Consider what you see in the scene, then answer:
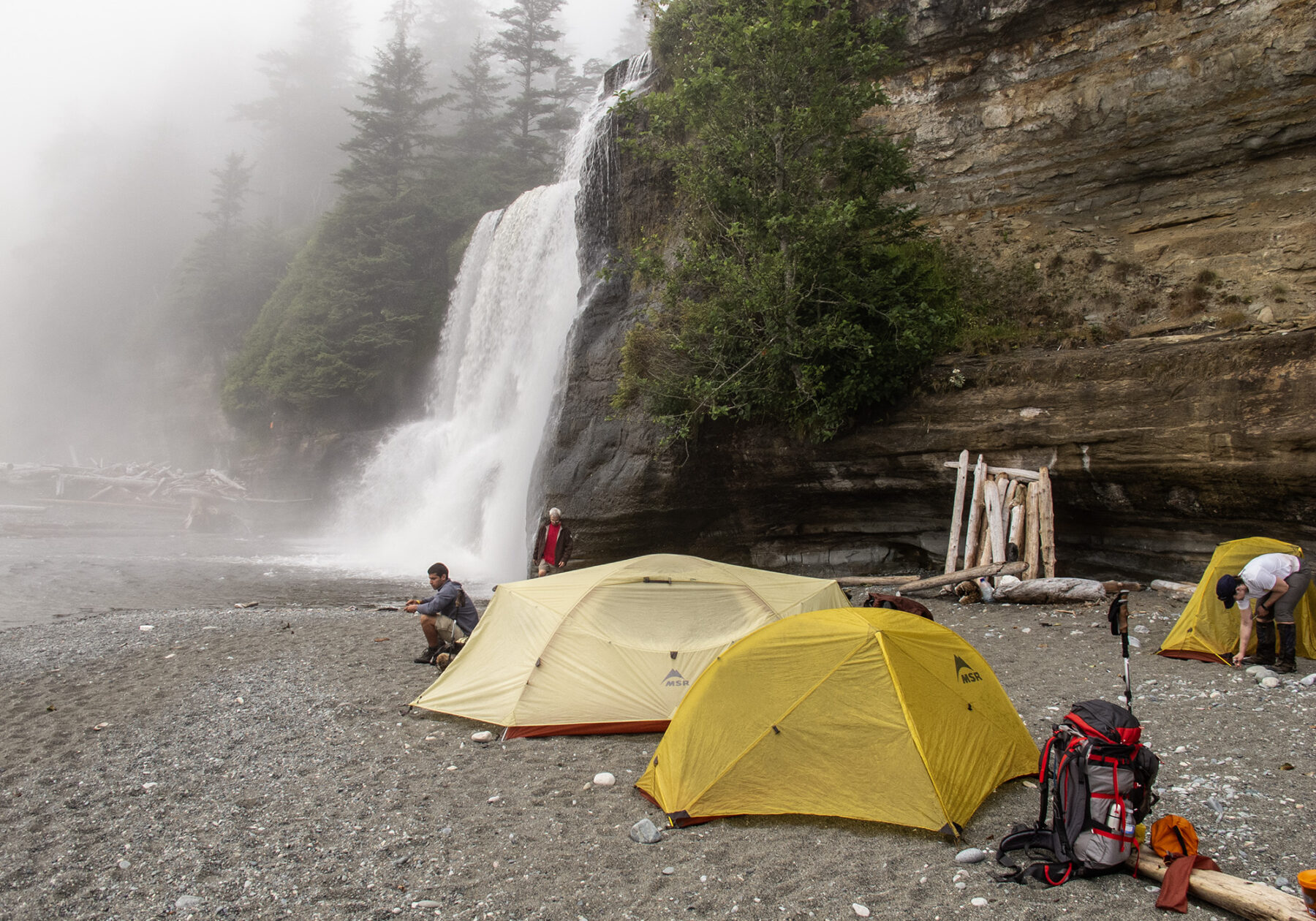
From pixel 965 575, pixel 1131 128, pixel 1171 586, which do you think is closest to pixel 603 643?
pixel 965 575

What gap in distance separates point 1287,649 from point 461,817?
7455 millimetres

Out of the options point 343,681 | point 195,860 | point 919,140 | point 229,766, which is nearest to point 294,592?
point 343,681

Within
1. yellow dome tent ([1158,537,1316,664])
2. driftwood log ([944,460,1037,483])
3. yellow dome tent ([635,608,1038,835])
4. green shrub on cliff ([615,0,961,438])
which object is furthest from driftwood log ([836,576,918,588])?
yellow dome tent ([635,608,1038,835])

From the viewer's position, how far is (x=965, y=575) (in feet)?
38.3

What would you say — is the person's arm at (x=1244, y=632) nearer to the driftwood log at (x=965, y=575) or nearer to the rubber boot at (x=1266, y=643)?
the rubber boot at (x=1266, y=643)

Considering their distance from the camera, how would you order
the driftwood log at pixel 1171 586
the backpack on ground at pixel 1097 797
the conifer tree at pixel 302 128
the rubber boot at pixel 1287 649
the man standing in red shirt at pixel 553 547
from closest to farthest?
the backpack on ground at pixel 1097 797 → the rubber boot at pixel 1287 649 → the driftwood log at pixel 1171 586 → the man standing in red shirt at pixel 553 547 → the conifer tree at pixel 302 128

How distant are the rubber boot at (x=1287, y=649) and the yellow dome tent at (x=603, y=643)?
14.1ft

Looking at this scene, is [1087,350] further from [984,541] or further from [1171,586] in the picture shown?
[1171,586]

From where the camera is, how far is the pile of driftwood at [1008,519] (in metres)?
11.6

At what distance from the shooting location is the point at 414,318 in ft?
113

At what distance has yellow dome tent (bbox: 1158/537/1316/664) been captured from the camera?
770 cm

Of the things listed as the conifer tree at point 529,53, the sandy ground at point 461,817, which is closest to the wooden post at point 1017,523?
the sandy ground at point 461,817

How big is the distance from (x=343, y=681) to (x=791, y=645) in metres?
5.42

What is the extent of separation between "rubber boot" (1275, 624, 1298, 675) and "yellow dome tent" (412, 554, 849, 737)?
169 inches
